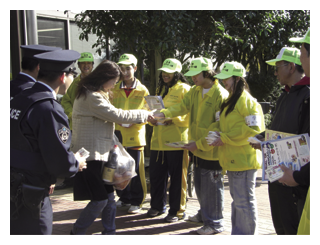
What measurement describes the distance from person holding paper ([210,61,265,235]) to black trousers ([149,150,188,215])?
4.11ft

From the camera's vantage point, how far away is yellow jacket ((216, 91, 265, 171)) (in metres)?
3.65

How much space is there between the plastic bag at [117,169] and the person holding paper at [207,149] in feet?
3.03

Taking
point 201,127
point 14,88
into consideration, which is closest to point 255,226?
point 201,127

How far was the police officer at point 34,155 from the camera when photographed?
2.47 meters

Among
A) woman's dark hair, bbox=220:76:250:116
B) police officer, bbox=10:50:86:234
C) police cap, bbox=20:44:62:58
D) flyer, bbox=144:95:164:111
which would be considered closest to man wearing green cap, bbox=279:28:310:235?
woman's dark hair, bbox=220:76:250:116

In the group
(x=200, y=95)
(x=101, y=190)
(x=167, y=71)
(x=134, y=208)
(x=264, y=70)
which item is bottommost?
(x=134, y=208)

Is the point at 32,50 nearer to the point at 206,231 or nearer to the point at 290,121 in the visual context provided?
the point at 290,121

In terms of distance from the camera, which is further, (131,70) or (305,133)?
(131,70)

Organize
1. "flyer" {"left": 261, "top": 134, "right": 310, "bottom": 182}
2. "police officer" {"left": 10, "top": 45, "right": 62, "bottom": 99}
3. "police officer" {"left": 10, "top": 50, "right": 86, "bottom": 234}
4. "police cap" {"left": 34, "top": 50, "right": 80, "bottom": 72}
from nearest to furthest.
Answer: "police officer" {"left": 10, "top": 50, "right": 86, "bottom": 234} < "flyer" {"left": 261, "top": 134, "right": 310, "bottom": 182} < "police cap" {"left": 34, "top": 50, "right": 80, "bottom": 72} < "police officer" {"left": 10, "top": 45, "right": 62, "bottom": 99}

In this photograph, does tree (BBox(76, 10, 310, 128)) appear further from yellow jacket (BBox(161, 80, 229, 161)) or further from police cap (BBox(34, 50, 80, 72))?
police cap (BBox(34, 50, 80, 72))

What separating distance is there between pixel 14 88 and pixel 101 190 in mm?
1406

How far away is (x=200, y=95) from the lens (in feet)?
14.9

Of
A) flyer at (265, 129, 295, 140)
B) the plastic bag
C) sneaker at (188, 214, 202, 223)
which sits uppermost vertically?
flyer at (265, 129, 295, 140)

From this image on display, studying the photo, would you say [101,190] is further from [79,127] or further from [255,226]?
[255,226]
